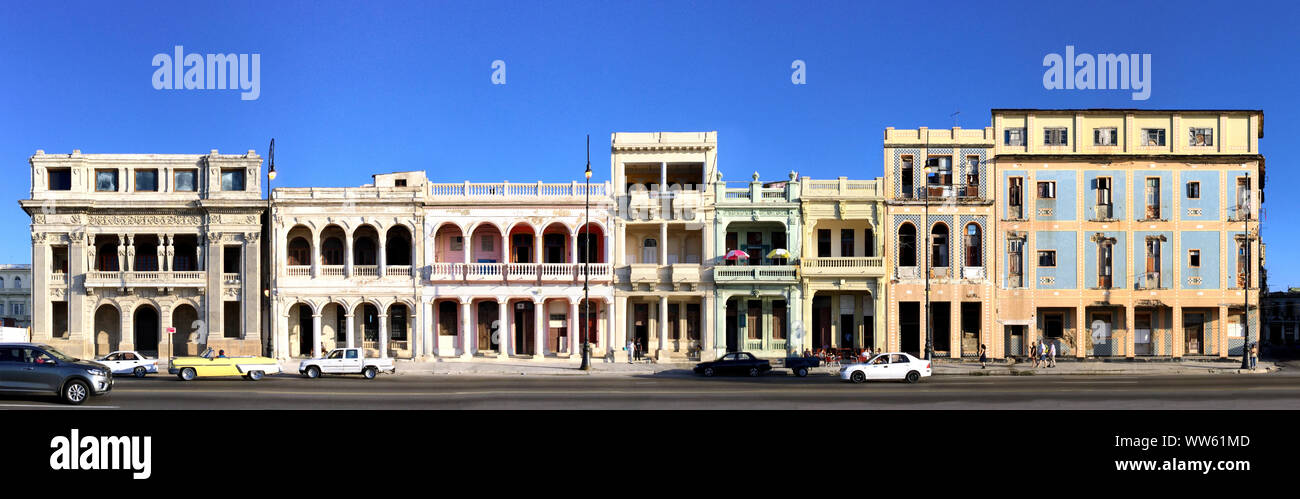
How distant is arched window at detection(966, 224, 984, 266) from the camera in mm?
40219

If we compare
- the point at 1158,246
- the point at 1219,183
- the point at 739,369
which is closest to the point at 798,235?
the point at 739,369

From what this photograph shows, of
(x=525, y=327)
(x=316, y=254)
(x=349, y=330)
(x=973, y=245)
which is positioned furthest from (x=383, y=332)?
(x=973, y=245)

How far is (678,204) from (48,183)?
101 feet

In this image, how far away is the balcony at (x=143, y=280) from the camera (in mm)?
39906

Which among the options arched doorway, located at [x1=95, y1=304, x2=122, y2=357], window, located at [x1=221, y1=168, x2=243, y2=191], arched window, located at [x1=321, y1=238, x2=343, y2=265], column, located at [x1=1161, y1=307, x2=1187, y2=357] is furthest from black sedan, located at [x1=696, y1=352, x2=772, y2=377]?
arched doorway, located at [x1=95, y1=304, x2=122, y2=357]

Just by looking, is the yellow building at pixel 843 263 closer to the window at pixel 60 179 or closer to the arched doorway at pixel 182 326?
the arched doorway at pixel 182 326

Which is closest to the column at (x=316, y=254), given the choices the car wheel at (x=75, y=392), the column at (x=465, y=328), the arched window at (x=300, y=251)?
the arched window at (x=300, y=251)

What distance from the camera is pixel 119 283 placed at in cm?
4000

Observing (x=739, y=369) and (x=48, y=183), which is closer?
(x=739, y=369)

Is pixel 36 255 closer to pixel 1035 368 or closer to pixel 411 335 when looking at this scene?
pixel 411 335

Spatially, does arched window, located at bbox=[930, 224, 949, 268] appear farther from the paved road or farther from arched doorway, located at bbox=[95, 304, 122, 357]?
arched doorway, located at bbox=[95, 304, 122, 357]

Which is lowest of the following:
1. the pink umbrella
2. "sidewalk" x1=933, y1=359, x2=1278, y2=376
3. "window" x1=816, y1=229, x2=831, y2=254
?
"sidewalk" x1=933, y1=359, x2=1278, y2=376

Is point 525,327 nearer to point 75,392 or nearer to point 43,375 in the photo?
point 75,392

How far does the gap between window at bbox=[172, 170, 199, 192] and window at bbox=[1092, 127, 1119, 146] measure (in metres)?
44.2
